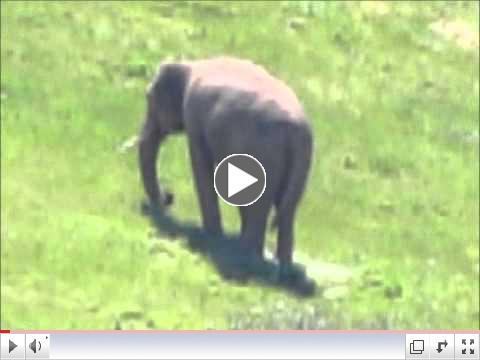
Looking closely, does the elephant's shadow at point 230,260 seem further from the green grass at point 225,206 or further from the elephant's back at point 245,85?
the elephant's back at point 245,85

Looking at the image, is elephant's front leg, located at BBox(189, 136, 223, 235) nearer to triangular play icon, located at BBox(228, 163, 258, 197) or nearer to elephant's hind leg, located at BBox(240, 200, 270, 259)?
elephant's hind leg, located at BBox(240, 200, 270, 259)

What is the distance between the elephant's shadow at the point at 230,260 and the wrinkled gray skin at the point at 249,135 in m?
0.15

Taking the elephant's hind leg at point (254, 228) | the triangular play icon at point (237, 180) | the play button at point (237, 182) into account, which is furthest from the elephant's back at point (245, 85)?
the triangular play icon at point (237, 180)

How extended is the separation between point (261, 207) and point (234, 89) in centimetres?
155

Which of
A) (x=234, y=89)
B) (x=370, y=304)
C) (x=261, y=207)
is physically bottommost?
(x=370, y=304)

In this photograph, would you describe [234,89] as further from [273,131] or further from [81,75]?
[81,75]

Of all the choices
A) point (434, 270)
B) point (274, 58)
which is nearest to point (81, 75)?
point (274, 58)

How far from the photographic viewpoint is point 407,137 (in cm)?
2941

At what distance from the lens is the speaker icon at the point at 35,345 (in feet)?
43.1

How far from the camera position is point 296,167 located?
19766 mm

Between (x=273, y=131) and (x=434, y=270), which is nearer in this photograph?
(x=273, y=131)

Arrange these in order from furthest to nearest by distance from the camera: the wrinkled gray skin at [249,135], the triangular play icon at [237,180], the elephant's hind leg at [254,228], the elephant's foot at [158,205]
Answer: the elephant's foot at [158,205], the elephant's hind leg at [254,228], the wrinkled gray skin at [249,135], the triangular play icon at [237,180]

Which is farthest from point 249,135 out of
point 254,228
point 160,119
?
point 160,119

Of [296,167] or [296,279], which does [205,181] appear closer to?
[296,167]
